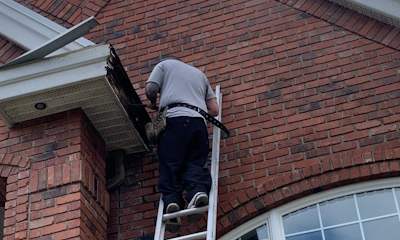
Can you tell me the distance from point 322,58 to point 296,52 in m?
0.28

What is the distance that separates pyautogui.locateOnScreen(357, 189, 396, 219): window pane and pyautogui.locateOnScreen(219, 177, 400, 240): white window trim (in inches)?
2.0

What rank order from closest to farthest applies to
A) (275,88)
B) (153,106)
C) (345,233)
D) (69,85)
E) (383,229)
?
(383,229) → (345,233) → (69,85) → (153,106) → (275,88)

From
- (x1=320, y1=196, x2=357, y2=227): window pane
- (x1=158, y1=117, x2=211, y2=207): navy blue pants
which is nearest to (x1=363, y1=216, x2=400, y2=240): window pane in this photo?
(x1=320, y1=196, x2=357, y2=227): window pane

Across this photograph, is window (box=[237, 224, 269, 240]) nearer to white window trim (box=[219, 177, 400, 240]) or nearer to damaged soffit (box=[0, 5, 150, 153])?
white window trim (box=[219, 177, 400, 240])

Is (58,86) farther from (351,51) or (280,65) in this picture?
(351,51)

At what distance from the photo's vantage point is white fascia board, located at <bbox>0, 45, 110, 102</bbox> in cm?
749

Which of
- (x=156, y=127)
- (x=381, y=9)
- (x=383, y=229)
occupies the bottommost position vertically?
(x=383, y=229)

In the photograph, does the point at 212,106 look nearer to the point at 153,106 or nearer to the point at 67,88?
the point at 153,106

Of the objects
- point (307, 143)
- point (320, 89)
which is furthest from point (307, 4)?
point (307, 143)

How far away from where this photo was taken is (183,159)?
7.41m

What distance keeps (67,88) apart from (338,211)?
101 inches

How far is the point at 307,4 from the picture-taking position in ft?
29.5

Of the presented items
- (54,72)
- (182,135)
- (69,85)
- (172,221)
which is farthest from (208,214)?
(54,72)

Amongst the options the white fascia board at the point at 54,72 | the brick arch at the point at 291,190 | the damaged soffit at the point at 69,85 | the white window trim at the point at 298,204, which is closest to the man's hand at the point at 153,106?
the damaged soffit at the point at 69,85
